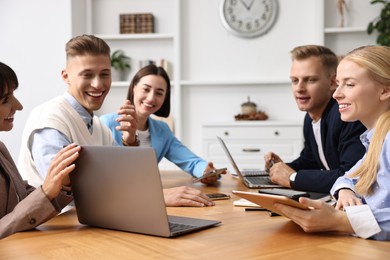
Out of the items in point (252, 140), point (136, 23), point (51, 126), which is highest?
point (136, 23)

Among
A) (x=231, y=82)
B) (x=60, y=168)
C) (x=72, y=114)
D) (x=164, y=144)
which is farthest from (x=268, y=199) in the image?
(x=231, y=82)

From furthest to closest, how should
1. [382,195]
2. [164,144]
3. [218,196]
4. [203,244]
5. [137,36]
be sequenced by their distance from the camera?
[137,36] < [164,144] < [218,196] < [382,195] < [203,244]

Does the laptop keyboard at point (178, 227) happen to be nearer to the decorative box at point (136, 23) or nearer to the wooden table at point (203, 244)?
the wooden table at point (203, 244)

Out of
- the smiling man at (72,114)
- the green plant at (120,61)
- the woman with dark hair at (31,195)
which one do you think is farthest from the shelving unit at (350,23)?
the woman with dark hair at (31,195)

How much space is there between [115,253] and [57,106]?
863 mm

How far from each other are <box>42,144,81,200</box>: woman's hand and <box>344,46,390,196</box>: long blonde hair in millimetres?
729

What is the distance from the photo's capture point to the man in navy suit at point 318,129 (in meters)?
1.95

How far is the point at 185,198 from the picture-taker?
157 cm

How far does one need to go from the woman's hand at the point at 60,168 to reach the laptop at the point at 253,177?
0.94 metres

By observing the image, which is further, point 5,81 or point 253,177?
point 253,177

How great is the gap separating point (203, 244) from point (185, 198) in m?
0.49

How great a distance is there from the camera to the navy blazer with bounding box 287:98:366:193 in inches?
75.4

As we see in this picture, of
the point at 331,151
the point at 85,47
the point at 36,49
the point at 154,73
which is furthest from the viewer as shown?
the point at 36,49

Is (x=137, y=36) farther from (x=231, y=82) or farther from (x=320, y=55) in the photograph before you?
(x=320, y=55)
